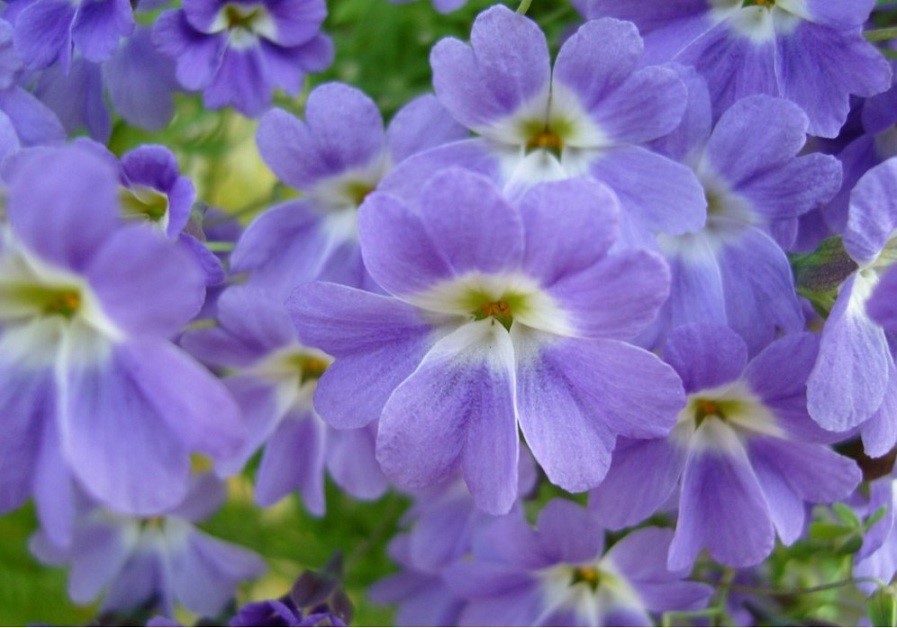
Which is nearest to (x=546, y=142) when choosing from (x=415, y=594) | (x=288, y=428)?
(x=288, y=428)

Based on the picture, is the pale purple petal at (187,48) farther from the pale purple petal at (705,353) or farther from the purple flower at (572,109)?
the pale purple petal at (705,353)

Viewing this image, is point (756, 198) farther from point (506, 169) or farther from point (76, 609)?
point (76, 609)

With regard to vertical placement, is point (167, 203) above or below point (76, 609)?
above

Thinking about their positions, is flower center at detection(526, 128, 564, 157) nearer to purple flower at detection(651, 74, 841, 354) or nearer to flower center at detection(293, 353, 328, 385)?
purple flower at detection(651, 74, 841, 354)

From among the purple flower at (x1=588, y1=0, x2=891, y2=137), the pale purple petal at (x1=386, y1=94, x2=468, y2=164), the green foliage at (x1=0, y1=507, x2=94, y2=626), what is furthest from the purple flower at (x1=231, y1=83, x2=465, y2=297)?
the green foliage at (x1=0, y1=507, x2=94, y2=626)

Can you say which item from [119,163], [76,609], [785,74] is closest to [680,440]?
[785,74]

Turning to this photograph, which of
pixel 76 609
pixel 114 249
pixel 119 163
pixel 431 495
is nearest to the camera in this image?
pixel 114 249

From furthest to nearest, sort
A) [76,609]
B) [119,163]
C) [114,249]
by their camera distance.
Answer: [76,609] → [119,163] → [114,249]

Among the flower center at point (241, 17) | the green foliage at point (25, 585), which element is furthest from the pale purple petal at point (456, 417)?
the green foliage at point (25, 585)
